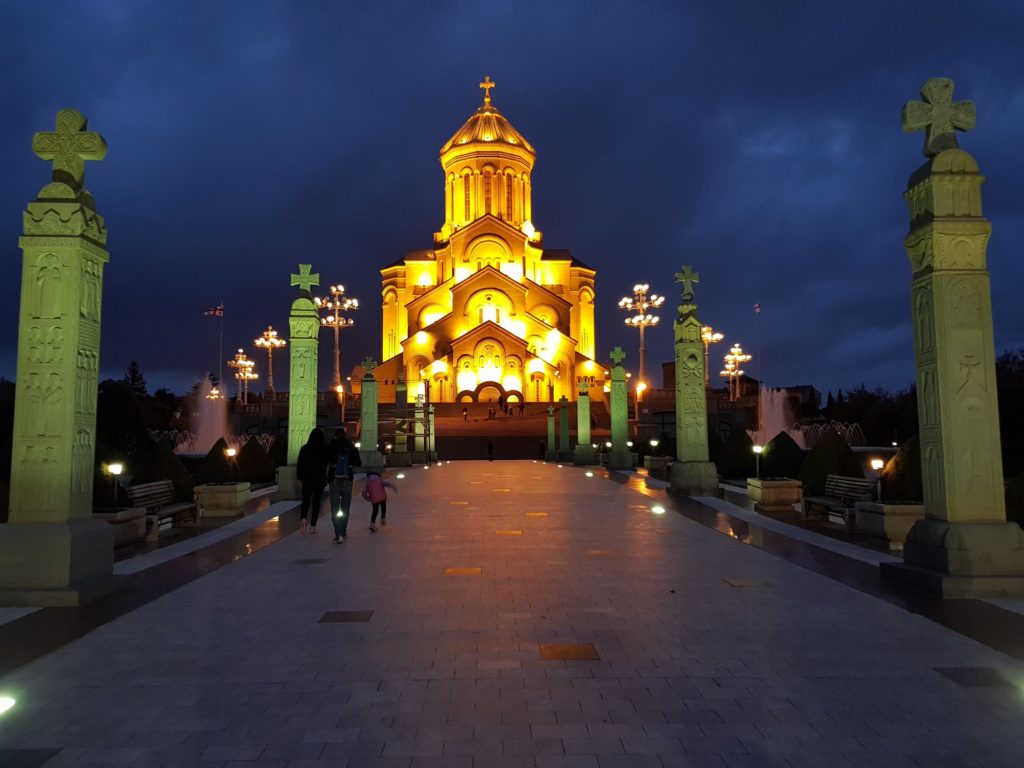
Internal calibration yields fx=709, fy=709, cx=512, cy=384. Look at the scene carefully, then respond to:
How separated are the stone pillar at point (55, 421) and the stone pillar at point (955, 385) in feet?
26.0

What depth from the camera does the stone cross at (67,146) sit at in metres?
7.03

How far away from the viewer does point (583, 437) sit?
31.7 metres

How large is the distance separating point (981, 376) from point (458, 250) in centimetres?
6198

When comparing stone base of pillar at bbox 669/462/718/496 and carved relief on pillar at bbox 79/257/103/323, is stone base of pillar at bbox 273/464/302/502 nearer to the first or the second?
stone base of pillar at bbox 669/462/718/496

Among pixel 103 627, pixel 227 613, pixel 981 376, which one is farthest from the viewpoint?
pixel 981 376

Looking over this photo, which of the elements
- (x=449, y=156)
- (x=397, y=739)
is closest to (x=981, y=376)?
(x=397, y=739)

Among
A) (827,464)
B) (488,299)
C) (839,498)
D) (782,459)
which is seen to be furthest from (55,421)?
(488,299)

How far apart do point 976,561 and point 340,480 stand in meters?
8.01

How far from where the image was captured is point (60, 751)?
11.5 ft

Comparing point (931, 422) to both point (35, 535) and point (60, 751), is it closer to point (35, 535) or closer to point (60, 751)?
point (60, 751)

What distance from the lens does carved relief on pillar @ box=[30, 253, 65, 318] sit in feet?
21.7

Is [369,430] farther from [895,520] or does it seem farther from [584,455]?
[895,520]

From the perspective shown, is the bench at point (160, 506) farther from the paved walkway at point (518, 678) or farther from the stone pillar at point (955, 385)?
the stone pillar at point (955, 385)

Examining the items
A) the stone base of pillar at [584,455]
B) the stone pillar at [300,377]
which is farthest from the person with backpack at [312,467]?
the stone base of pillar at [584,455]
